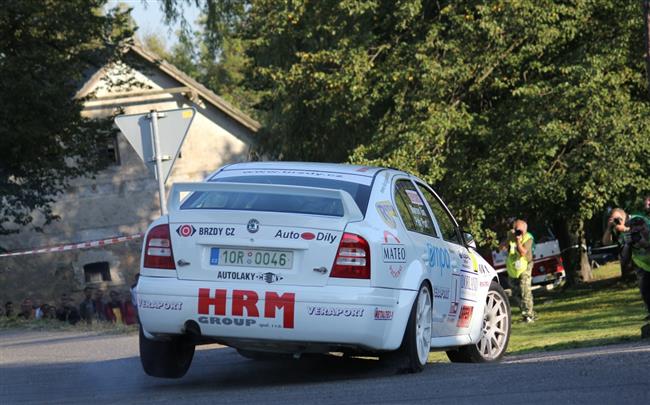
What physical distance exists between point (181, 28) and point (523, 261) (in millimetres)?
7760

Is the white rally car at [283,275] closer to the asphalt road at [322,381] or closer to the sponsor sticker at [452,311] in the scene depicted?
the asphalt road at [322,381]

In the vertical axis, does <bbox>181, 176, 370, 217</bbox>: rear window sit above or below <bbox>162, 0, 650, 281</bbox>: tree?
below

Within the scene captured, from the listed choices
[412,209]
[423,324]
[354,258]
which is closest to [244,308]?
[354,258]

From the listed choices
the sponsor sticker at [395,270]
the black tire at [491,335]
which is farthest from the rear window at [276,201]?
the black tire at [491,335]

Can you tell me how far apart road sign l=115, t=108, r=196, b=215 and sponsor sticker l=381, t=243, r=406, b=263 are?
6014mm

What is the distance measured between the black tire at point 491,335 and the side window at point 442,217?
0.83 m

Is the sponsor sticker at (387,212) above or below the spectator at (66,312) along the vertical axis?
above

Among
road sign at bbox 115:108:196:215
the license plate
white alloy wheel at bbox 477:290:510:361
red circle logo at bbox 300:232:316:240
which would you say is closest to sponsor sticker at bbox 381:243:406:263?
red circle logo at bbox 300:232:316:240

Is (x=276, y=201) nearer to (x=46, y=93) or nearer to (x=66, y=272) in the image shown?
(x=46, y=93)

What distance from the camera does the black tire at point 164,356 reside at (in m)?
9.01

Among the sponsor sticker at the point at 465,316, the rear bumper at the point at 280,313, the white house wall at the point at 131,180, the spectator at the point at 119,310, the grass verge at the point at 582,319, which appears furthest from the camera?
the white house wall at the point at 131,180

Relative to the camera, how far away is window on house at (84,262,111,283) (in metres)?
38.9

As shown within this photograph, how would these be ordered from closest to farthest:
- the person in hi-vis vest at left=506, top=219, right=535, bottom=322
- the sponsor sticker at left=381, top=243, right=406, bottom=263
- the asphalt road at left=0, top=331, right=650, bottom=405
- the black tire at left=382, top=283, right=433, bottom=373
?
the asphalt road at left=0, top=331, right=650, bottom=405 → the sponsor sticker at left=381, top=243, right=406, bottom=263 → the black tire at left=382, top=283, right=433, bottom=373 → the person in hi-vis vest at left=506, top=219, right=535, bottom=322

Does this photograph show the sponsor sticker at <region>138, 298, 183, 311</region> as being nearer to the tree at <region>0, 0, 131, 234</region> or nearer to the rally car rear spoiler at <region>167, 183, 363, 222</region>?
the rally car rear spoiler at <region>167, 183, 363, 222</region>
